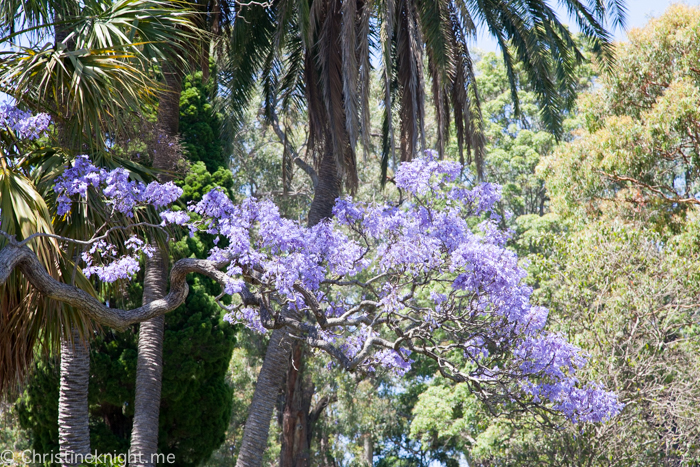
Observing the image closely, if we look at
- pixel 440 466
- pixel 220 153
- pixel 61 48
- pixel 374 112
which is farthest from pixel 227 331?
pixel 440 466

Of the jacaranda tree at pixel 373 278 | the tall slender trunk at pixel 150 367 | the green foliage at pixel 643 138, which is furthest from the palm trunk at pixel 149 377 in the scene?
the green foliage at pixel 643 138

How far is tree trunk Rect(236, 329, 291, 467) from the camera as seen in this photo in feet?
27.3

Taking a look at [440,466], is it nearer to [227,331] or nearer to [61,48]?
[227,331]

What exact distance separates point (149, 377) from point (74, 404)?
3.08 feet

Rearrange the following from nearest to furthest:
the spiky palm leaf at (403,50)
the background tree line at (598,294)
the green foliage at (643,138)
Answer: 1. the spiky palm leaf at (403,50)
2. the background tree line at (598,294)
3. the green foliage at (643,138)

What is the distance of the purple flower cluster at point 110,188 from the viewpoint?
5617mm

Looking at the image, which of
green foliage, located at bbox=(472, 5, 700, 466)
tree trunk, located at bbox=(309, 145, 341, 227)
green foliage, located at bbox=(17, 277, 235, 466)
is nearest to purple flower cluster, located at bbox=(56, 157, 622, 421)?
green foliage, located at bbox=(472, 5, 700, 466)

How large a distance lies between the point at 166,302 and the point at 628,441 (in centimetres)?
609

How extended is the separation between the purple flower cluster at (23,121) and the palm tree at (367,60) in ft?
10.5

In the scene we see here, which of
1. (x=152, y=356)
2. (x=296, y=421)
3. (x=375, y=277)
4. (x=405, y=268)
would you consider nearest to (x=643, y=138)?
(x=405, y=268)

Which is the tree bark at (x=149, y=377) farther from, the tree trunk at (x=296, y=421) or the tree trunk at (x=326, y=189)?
the tree trunk at (x=296, y=421)

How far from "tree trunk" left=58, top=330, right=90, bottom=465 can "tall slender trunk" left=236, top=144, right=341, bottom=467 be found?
1985mm

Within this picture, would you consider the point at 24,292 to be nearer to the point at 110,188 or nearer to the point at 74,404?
the point at 110,188

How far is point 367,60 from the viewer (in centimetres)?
823
